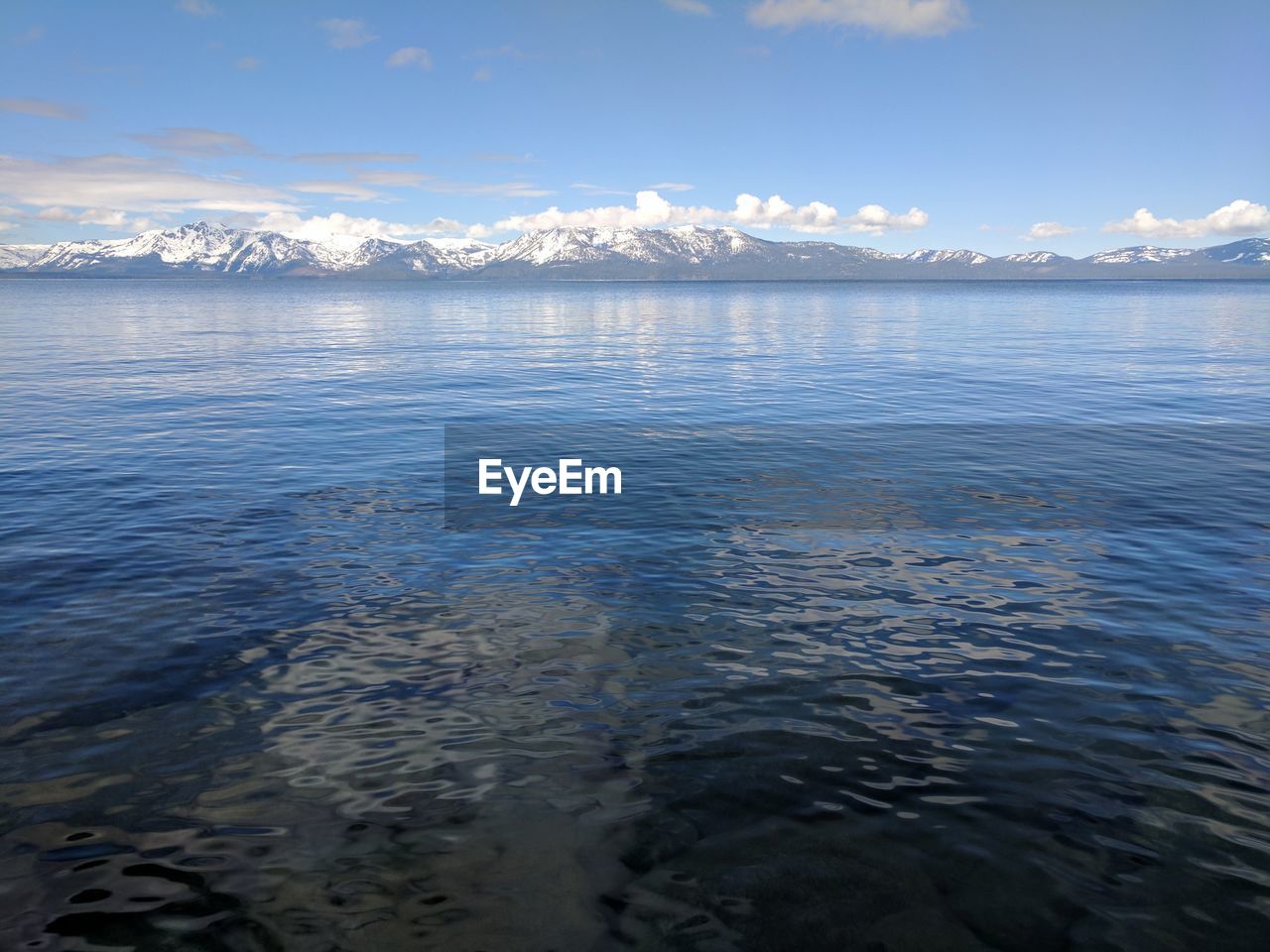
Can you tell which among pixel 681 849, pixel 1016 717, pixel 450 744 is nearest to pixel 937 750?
pixel 1016 717

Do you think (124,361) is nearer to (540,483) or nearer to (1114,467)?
(540,483)

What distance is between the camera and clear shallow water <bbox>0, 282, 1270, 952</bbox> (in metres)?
8.23

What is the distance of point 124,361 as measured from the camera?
62.6m

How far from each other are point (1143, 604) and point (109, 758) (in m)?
19.1

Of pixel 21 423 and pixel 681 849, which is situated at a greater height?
pixel 21 423

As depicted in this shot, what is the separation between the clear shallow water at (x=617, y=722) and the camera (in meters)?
8.23

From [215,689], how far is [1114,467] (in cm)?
2951

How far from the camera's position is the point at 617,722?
11.8m

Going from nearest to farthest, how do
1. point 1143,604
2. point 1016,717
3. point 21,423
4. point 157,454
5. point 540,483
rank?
point 1016,717, point 1143,604, point 540,483, point 157,454, point 21,423

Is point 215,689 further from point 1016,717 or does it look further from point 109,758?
point 1016,717

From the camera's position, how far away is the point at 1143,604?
15.8 m

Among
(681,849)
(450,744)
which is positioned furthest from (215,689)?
(681,849)

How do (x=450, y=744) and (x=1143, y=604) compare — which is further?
(x=1143, y=604)

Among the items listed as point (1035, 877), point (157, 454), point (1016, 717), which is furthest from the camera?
point (157, 454)
